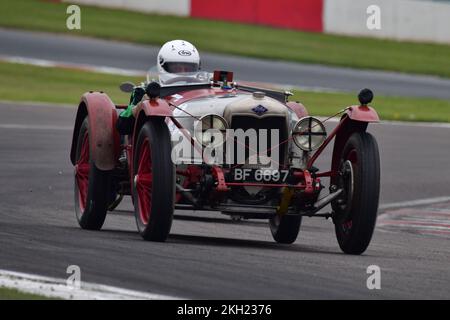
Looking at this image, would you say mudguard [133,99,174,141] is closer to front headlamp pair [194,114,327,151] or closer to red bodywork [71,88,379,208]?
red bodywork [71,88,379,208]

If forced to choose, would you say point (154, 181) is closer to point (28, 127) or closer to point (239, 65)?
point (28, 127)

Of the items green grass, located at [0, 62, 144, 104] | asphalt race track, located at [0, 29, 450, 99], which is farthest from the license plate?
asphalt race track, located at [0, 29, 450, 99]

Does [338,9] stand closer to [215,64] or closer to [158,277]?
[215,64]

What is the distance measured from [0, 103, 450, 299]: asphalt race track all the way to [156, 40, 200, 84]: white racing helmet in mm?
1402

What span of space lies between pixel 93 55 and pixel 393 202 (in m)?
16.4

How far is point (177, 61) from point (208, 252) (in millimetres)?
2693

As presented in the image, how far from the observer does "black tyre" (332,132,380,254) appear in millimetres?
9336

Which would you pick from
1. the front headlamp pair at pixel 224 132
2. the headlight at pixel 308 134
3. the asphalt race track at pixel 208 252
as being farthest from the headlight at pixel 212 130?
the asphalt race track at pixel 208 252

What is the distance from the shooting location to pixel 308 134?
9703mm

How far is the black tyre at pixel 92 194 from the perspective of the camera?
1066 cm

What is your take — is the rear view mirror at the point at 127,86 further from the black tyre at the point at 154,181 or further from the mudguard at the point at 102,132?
the black tyre at the point at 154,181

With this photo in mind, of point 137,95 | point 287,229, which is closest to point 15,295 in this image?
point 137,95

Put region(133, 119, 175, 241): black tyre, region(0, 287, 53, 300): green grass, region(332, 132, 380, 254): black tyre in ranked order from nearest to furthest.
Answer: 1. region(0, 287, 53, 300): green grass
2. region(133, 119, 175, 241): black tyre
3. region(332, 132, 380, 254): black tyre

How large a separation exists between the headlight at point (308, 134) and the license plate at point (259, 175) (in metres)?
0.29
